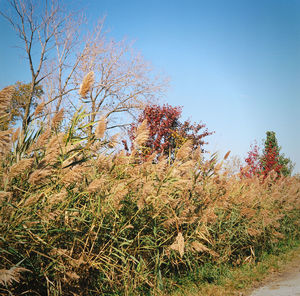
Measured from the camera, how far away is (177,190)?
3680mm

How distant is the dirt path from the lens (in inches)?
139

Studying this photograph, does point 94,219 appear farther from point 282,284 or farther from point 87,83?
point 282,284

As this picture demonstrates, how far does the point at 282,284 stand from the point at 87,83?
159 inches

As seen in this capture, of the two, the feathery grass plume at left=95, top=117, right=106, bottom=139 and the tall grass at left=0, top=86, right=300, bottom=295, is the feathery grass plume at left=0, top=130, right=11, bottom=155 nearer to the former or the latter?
the tall grass at left=0, top=86, right=300, bottom=295

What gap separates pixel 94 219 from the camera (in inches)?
95.9

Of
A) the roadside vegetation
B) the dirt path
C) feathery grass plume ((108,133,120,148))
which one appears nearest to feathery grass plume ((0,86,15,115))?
the roadside vegetation

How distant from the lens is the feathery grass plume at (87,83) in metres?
2.74

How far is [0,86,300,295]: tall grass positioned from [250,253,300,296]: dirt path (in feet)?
2.12

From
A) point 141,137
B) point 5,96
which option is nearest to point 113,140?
point 141,137

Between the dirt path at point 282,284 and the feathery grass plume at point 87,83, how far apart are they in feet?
11.1

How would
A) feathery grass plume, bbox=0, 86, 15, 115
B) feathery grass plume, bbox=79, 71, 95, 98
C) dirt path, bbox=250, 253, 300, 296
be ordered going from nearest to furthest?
feathery grass plume, bbox=0, 86, 15, 115, feathery grass plume, bbox=79, 71, 95, 98, dirt path, bbox=250, 253, 300, 296

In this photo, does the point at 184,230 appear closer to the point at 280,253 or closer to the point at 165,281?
the point at 165,281

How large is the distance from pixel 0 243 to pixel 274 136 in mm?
27149

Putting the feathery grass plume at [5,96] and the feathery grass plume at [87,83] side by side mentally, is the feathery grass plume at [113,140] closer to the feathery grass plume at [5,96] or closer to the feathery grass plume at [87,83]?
the feathery grass plume at [87,83]
